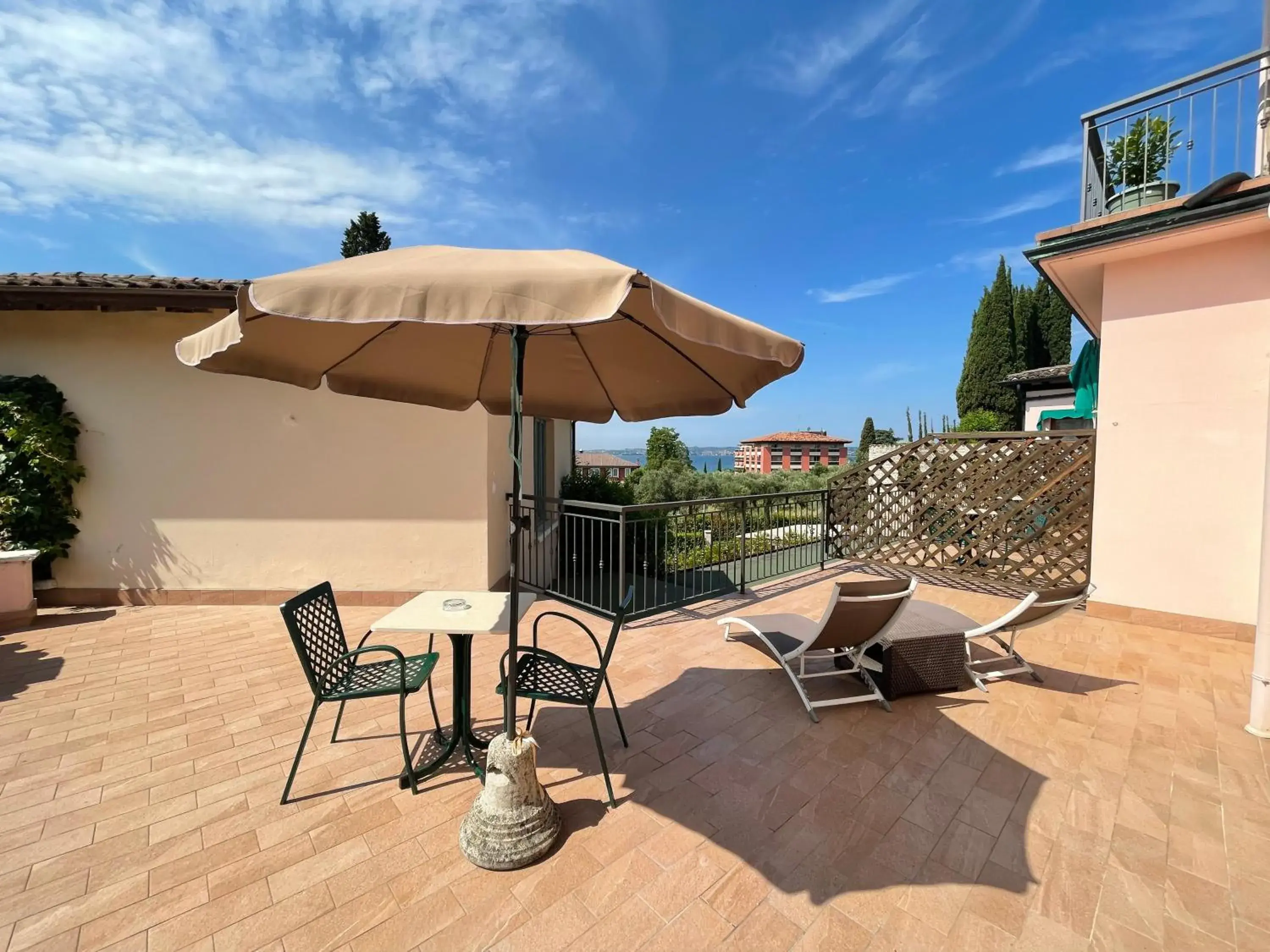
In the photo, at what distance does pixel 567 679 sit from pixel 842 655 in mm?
2250

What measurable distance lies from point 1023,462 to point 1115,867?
539cm

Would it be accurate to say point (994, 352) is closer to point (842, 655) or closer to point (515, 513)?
point (842, 655)

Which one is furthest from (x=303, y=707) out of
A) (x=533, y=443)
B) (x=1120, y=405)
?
(x=1120, y=405)

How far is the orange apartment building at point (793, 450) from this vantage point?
4500 centimetres

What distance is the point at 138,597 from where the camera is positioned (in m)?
5.39

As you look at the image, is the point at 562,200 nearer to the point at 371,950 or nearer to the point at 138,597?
the point at 138,597

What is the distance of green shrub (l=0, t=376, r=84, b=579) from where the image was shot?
4.84 m

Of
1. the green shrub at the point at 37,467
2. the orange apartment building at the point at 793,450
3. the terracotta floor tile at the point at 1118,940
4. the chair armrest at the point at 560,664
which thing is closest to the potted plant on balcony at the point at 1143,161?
the terracotta floor tile at the point at 1118,940

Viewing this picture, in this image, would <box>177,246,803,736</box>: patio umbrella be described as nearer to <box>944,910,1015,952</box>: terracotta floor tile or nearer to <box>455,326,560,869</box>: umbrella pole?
<box>455,326,560,869</box>: umbrella pole

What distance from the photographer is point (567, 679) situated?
8.25 feet

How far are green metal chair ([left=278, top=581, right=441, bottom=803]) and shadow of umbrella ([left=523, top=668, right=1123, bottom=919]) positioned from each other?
2.68 feet

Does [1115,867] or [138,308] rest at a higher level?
[138,308]

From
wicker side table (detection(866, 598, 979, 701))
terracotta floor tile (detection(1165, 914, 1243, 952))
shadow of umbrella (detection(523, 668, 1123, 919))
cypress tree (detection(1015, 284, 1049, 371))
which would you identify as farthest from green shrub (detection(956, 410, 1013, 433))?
terracotta floor tile (detection(1165, 914, 1243, 952))

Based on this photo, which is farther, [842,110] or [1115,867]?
[842,110]
